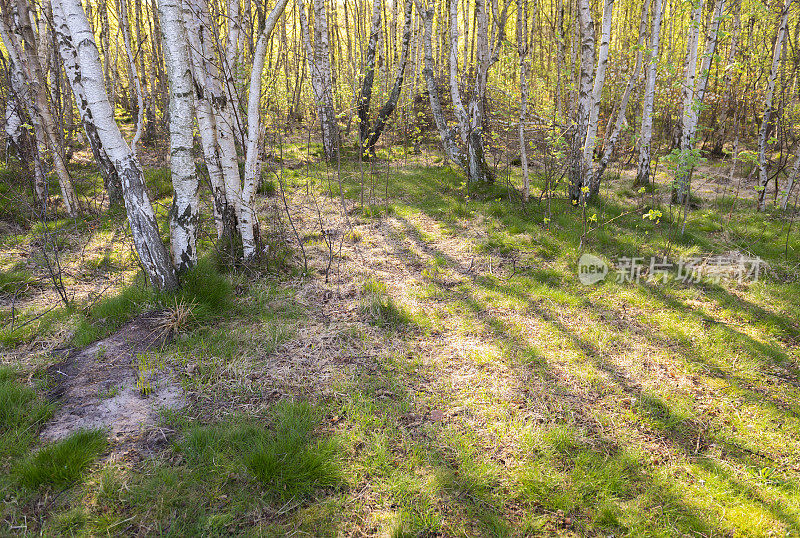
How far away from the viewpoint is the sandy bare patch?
2.82 meters

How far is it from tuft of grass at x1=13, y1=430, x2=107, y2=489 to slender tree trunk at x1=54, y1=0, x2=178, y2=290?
1737 mm

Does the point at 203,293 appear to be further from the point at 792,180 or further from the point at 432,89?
the point at 792,180

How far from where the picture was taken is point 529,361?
3.80 metres

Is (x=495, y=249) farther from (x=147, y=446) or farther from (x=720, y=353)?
(x=147, y=446)

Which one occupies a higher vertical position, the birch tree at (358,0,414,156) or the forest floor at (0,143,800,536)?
the birch tree at (358,0,414,156)

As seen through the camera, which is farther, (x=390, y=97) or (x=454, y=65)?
(x=390, y=97)

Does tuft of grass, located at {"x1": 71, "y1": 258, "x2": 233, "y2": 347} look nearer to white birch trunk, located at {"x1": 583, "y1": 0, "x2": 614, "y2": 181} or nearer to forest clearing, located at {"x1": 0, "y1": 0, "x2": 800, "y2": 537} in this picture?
forest clearing, located at {"x1": 0, "y1": 0, "x2": 800, "y2": 537}

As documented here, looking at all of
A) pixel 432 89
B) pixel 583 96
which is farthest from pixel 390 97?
pixel 583 96

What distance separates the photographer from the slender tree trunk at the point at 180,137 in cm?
388

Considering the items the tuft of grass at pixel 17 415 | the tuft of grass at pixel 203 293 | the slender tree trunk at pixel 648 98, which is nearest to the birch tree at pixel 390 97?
the slender tree trunk at pixel 648 98

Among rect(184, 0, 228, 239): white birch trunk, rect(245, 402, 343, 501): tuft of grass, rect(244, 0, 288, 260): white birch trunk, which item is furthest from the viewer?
rect(184, 0, 228, 239): white birch trunk

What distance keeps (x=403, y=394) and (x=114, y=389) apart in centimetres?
220

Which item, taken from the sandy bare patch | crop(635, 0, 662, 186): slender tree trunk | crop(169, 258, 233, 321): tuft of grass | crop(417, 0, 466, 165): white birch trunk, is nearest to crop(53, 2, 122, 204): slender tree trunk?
crop(169, 258, 233, 321): tuft of grass

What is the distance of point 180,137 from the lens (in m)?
4.00
